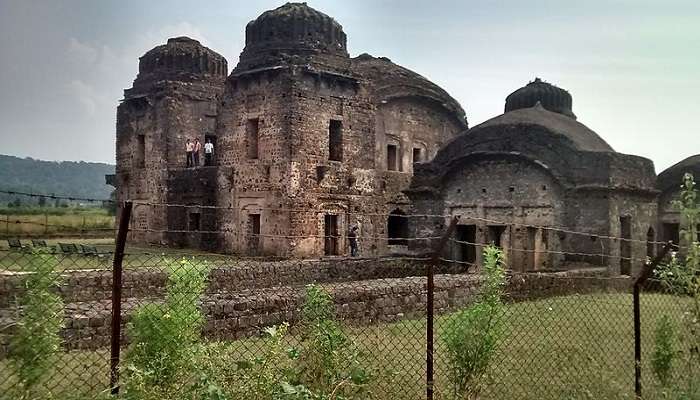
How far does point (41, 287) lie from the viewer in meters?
4.14

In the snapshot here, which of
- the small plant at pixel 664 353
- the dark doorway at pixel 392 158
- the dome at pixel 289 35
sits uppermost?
the dome at pixel 289 35

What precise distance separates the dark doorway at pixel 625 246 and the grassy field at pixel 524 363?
19.1 feet

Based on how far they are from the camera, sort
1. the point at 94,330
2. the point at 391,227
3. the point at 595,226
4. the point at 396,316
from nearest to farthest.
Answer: the point at 94,330 < the point at 396,316 < the point at 595,226 < the point at 391,227

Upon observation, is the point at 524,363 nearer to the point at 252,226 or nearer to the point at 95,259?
the point at 95,259

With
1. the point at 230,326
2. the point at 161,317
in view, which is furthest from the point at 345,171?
the point at 161,317

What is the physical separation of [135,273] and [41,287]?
8.05m

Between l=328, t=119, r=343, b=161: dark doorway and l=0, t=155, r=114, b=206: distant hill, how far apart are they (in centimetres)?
11221

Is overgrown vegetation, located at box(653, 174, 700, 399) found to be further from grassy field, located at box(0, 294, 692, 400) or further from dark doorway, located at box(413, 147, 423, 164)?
dark doorway, located at box(413, 147, 423, 164)

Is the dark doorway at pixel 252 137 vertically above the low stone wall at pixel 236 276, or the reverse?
the dark doorway at pixel 252 137

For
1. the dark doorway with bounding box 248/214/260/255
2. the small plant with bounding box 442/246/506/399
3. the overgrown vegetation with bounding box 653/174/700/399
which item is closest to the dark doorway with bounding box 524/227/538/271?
the dark doorway with bounding box 248/214/260/255

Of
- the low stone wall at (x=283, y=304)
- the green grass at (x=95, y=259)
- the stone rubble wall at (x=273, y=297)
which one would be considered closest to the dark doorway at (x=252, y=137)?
the green grass at (x=95, y=259)

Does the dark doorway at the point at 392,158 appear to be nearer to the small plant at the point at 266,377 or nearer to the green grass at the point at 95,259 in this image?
the green grass at the point at 95,259

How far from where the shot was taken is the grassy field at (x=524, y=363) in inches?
217

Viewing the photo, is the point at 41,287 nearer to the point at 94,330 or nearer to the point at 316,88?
the point at 94,330
